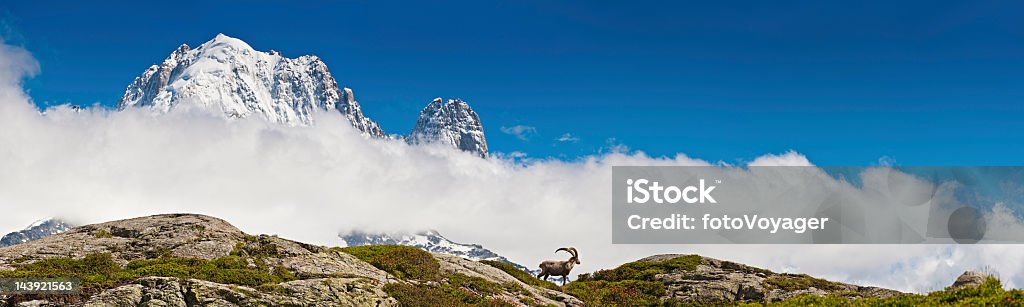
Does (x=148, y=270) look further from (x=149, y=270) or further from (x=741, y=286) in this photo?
(x=741, y=286)

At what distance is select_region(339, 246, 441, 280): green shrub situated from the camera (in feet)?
113

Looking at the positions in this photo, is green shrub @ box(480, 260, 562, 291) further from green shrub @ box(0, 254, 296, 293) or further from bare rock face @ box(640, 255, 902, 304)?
green shrub @ box(0, 254, 296, 293)

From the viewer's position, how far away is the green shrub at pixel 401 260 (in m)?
34.4

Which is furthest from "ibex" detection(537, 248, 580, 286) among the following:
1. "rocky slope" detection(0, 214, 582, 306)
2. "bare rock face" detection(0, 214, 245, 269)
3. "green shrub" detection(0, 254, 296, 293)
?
"green shrub" detection(0, 254, 296, 293)

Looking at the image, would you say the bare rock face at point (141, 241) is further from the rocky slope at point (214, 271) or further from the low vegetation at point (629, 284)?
the low vegetation at point (629, 284)

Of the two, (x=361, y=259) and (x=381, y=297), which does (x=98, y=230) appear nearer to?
(x=361, y=259)

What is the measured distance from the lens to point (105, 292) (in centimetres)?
2406

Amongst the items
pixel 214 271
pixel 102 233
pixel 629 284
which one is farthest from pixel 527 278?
pixel 102 233

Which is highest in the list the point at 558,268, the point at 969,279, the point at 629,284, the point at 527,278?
the point at 558,268

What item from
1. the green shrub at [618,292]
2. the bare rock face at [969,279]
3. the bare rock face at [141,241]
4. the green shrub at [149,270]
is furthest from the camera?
the green shrub at [618,292]

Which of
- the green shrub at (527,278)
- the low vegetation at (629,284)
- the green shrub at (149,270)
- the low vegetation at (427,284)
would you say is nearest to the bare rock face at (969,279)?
the low vegetation at (629,284)

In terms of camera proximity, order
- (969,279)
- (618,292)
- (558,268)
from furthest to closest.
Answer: (558,268) → (618,292) → (969,279)

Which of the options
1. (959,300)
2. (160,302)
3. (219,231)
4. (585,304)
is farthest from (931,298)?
(219,231)

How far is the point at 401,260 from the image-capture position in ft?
119
